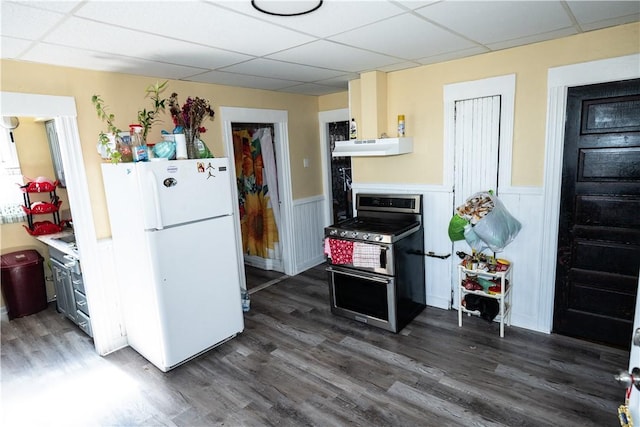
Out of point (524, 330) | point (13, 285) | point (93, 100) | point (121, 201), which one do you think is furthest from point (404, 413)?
point (13, 285)

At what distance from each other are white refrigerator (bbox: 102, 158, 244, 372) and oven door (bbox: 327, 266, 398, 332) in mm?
934

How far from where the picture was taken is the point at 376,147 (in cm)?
319

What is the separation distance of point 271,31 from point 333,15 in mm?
387

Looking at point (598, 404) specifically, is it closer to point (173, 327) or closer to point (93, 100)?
point (173, 327)

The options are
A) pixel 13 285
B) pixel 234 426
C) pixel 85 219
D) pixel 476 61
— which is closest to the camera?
pixel 234 426

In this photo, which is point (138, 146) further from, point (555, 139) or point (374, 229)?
point (555, 139)

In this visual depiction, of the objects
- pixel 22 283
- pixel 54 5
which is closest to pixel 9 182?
pixel 22 283

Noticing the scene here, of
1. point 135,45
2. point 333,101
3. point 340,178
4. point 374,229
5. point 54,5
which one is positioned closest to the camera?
point 54,5

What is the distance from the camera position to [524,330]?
297 cm

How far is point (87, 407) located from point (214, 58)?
2479 millimetres

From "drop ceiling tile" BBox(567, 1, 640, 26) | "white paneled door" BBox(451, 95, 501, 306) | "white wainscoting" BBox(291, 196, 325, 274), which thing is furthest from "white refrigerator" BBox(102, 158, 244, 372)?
"drop ceiling tile" BBox(567, 1, 640, 26)

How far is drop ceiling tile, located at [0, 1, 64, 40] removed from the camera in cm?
153

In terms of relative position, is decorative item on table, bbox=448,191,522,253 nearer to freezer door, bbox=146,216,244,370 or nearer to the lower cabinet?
freezer door, bbox=146,216,244,370

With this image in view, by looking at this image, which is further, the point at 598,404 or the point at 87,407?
the point at 87,407
